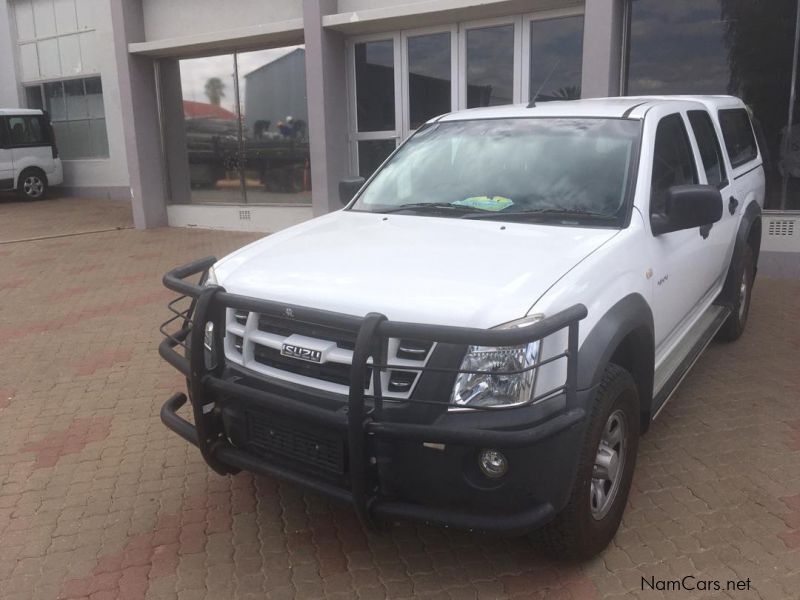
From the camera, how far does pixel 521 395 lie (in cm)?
257

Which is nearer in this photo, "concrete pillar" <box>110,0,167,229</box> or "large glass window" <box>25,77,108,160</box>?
"concrete pillar" <box>110,0,167,229</box>

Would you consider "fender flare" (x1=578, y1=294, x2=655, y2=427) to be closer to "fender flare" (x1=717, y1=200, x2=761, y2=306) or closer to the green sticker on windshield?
the green sticker on windshield

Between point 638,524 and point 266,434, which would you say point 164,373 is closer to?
point 266,434

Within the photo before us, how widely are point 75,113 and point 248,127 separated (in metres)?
8.91

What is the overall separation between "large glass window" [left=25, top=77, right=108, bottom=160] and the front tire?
60.3 feet

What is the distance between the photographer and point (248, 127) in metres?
12.9

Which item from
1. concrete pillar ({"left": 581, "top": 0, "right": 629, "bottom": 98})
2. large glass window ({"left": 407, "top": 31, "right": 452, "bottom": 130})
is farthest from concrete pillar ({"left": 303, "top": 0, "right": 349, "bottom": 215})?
concrete pillar ({"left": 581, "top": 0, "right": 629, "bottom": 98})

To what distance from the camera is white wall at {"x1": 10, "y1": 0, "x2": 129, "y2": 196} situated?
59.2 feet

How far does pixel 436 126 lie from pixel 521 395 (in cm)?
251

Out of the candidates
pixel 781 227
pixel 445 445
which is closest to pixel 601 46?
pixel 781 227

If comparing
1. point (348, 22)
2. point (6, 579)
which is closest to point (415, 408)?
point (6, 579)

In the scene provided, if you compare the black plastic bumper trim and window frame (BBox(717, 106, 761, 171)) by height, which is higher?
window frame (BBox(717, 106, 761, 171))

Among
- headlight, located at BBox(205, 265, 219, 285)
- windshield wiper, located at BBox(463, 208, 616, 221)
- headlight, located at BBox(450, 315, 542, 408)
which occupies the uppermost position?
windshield wiper, located at BBox(463, 208, 616, 221)

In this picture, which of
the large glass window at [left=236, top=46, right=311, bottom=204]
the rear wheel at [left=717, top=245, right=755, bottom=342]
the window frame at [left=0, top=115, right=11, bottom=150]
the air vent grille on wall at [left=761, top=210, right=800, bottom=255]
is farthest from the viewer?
the window frame at [left=0, top=115, right=11, bottom=150]
